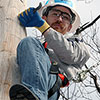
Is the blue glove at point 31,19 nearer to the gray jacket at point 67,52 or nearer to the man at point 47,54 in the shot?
the man at point 47,54

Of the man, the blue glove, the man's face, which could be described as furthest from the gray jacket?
the man's face

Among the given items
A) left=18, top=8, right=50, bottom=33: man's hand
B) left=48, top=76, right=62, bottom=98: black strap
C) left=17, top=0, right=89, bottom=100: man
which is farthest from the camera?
left=18, top=8, right=50, bottom=33: man's hand

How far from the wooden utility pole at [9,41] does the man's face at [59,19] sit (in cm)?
42

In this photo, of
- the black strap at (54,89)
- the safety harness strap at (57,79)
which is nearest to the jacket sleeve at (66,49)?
the safety harness strap at (57,79)

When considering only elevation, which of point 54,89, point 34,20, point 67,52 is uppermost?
point 34,20

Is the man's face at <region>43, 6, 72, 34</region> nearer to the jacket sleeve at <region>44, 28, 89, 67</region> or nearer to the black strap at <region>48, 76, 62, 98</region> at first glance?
the jacket sleeve at <region>44, 28, 89, 67</region>

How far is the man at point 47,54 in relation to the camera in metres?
1.82

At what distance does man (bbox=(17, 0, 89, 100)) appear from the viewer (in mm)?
1816

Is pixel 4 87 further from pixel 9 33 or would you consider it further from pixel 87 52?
pixel 87 52

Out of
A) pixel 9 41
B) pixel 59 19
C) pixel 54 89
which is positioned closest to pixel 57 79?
pixel 54 89

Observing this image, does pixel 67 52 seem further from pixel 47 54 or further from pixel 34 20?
pixel 34 20

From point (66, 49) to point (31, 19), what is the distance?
480mm

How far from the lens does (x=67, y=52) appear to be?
7.52ft

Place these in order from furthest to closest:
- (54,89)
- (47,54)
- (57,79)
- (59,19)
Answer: (59,19), (47,54), (57,79), (54,89)
